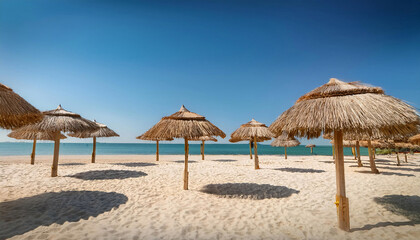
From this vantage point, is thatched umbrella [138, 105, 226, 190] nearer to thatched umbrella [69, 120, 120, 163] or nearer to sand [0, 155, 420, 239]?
sand [0, 155, 420, 239]

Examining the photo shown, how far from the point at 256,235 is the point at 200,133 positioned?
3.18m

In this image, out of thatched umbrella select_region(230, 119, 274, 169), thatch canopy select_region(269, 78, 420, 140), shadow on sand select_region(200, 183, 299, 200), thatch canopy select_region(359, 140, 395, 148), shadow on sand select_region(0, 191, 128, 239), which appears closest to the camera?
thatch canopy select_region(269, 78, 420, 140)

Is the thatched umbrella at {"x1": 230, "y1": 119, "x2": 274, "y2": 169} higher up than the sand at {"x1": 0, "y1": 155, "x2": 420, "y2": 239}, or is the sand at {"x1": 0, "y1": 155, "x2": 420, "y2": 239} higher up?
the thatched umbrella at {"x1": 230, "y1": 119, "x2": 274, "y2": 169}

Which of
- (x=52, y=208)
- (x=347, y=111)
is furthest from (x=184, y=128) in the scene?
(x=347, y=111)

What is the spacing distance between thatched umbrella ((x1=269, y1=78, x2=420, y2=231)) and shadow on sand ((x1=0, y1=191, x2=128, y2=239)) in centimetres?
470

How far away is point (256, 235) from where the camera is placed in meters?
3.66

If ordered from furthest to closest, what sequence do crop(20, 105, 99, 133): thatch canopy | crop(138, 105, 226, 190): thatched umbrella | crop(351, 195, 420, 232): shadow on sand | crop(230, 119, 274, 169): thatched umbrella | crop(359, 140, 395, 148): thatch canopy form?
crop(359, 140, 395, 148): thatch canopy, crop(230, 119, 274, 169): thatched umbrella, crop(20, 105, 99, 133): thatch canopy, crop(138, 105, 226, 190): thatched umbrella, crop(351, 195, 420, 232): shadow on sand

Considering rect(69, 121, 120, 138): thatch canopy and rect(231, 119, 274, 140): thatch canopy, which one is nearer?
rect(231, 119, 274, 140): thatch canopy

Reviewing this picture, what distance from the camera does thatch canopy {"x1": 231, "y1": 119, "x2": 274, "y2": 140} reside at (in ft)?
37.6

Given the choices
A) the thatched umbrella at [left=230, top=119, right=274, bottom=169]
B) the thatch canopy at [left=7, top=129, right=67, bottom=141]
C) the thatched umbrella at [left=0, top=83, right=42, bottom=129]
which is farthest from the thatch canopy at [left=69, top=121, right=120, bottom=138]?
the thatched umbrella at [left=230, top=119, right=274, bottom=169]

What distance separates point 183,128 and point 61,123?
5551mm

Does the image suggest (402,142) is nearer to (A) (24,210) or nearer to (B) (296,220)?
(B) (296,220)

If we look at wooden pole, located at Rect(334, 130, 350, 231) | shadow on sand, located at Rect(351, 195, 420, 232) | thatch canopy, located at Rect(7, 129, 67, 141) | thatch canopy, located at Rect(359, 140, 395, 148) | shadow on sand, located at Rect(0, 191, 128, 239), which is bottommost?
shadow on sand, located at Rect(351, 195, 420, 232)

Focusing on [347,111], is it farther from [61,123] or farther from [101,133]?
[101,133]
